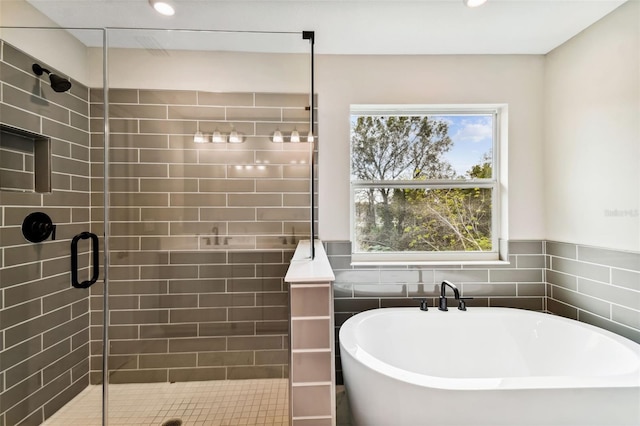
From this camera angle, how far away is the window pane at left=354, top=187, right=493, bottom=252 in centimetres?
212

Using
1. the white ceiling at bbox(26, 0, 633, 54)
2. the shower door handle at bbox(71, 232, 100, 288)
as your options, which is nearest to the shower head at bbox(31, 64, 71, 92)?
the white ceiling at bbox(26, 0, 633, 54)

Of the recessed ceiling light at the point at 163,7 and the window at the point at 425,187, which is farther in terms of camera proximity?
the window at the point at 425,187

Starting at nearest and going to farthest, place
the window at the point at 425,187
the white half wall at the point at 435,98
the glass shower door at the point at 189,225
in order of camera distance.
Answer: the glass shower door at the point at 189,225
the white half wall at the point at 435,98
the window at the point at 425,187

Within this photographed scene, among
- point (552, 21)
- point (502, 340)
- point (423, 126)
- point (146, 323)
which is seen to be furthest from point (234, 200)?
point (552, 21)

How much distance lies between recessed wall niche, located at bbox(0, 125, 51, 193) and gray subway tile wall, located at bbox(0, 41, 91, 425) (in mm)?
10

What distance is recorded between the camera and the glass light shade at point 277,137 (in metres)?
1.68

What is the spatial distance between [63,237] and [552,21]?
3111mm

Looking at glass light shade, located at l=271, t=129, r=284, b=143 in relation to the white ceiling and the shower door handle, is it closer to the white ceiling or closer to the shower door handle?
the white ceiling

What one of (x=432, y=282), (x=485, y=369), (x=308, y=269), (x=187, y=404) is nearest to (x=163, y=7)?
(x=308, y=269)

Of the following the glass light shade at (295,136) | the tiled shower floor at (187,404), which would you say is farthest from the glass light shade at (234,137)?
the tiled shower floor at (187,404)

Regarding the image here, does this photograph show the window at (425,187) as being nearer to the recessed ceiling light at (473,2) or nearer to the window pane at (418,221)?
the window pane at (418,221)

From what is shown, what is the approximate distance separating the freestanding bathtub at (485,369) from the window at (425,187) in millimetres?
510

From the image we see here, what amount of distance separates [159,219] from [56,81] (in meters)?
0.93

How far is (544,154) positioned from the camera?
6.58 ft
